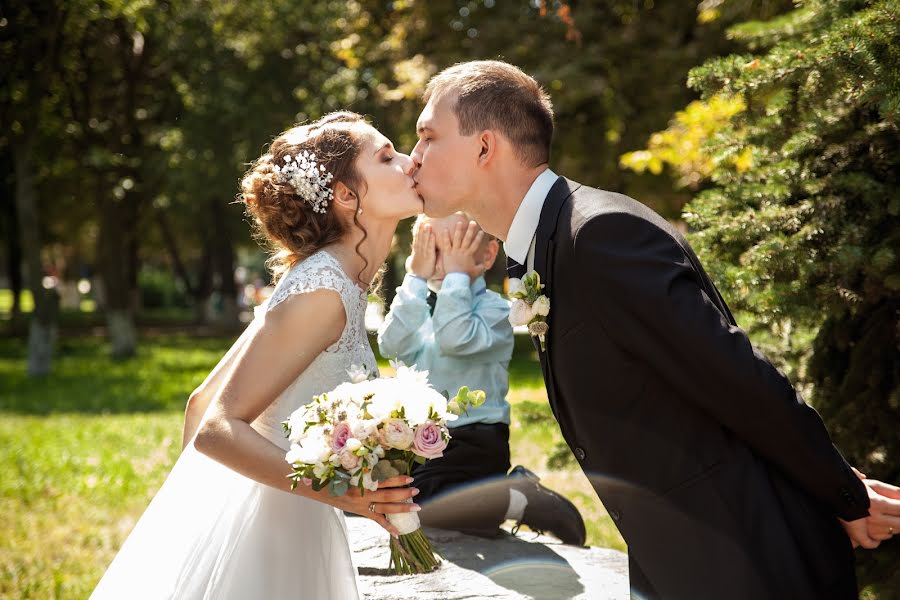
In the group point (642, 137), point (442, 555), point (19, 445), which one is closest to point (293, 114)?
point (642, 137)

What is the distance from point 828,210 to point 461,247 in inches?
71.3

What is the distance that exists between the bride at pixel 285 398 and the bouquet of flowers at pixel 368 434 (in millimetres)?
87

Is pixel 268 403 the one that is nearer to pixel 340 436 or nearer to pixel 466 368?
pixel 340 436

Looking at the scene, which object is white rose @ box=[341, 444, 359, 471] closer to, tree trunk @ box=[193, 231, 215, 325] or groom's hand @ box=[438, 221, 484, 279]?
groom's hand @ box=[438, 221, 484, 279]

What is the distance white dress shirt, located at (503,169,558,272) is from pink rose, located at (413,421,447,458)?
61 centimetres

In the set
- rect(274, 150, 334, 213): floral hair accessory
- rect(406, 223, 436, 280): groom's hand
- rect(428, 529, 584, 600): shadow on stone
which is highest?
rect(274, 150, 334, 213): floral hair accessory

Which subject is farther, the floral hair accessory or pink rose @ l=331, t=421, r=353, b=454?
the floral hair accessory

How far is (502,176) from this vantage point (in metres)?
2.96

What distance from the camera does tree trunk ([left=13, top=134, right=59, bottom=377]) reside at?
16078 millimetres

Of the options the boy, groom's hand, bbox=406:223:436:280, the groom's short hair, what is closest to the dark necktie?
the groom's short hair

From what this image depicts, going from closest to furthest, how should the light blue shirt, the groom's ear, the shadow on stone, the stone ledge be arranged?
the groom's ear → the stone ledge → the shadow on stone → the light blue shirt

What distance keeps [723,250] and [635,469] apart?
168 cm

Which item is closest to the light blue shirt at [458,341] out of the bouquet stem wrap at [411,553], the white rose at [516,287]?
the bouquet stem wrap at [411,553]

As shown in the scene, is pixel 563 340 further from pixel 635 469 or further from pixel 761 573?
pixel 761 573
